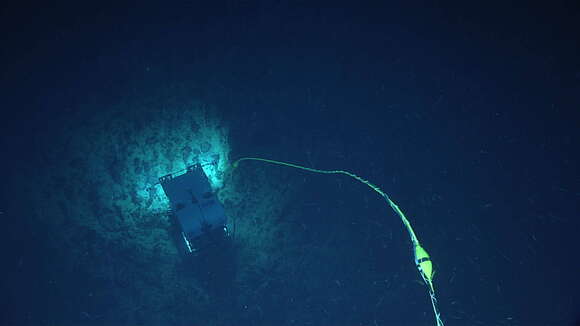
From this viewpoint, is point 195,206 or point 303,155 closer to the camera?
point 195,206

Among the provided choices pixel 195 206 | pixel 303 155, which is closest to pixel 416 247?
pixel 303 155

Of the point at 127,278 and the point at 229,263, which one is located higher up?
the point at 127,278

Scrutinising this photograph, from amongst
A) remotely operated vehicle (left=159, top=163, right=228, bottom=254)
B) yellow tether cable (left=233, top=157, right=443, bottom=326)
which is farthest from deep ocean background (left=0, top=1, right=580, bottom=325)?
remotely operated vehicle (left=159, top=163, right=228, bottom=254)

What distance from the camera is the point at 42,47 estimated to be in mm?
1871

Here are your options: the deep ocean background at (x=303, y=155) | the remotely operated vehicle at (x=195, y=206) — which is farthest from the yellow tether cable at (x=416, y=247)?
the remotely operated vehicle at (x=195, y=206)

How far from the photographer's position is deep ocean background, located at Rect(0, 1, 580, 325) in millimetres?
1843

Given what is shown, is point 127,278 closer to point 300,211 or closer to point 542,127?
point 300,211

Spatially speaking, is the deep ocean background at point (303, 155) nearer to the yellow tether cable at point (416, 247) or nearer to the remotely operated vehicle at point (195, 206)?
the yellow tether cable at point (416, 247)

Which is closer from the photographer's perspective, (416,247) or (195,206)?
(195,206)

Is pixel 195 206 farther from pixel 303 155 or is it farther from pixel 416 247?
pixel 416 247

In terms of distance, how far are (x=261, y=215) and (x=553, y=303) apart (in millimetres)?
1904

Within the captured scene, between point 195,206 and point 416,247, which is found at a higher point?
point 195,206

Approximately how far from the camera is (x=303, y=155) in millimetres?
2020

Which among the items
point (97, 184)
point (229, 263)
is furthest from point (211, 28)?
point (229, 263)
